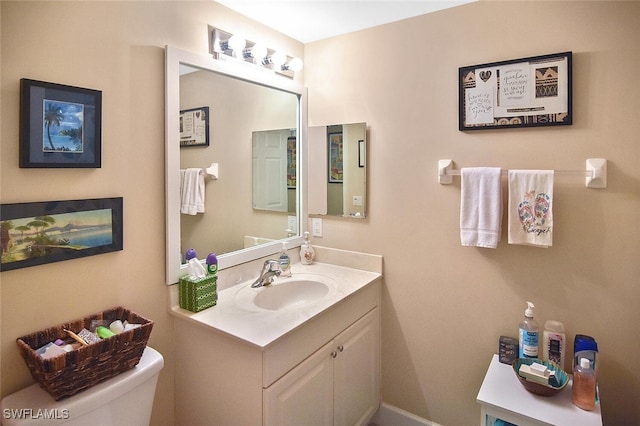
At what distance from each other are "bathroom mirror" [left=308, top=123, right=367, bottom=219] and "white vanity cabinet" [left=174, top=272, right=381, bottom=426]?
537 mm

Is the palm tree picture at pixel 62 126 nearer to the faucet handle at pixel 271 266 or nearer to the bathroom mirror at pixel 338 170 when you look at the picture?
the faucet handle at pixel 271 266

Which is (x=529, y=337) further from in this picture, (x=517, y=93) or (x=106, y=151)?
(x=106, y=151)

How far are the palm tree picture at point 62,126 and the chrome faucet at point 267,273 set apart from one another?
0.98m

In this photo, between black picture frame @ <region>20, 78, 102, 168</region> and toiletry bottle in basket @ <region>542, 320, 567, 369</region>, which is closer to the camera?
black picture frame @ <region>20, 78, 102, 168</region>

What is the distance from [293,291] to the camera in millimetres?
2047

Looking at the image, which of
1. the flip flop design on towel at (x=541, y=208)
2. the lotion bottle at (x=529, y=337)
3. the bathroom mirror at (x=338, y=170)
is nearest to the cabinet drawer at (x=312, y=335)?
the bathroom mirror at (x=338, y=170)

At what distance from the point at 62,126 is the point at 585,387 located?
6.88ft

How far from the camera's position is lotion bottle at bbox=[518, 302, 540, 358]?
5.36ft

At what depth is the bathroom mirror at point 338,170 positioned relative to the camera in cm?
217

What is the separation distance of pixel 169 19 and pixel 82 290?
1142 millimetres

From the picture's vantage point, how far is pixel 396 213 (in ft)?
6.84

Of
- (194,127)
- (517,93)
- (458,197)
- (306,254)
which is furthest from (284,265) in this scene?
(517,93)

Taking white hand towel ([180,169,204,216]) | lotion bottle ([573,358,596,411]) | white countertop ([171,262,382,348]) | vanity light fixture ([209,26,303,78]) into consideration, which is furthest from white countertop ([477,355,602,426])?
vanity light fixture ([209,26,303,78])

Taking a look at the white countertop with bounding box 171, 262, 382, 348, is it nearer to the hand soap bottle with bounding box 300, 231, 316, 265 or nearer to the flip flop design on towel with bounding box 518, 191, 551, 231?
the hand soap bottle with bounding box 300, 231, 316, 265
